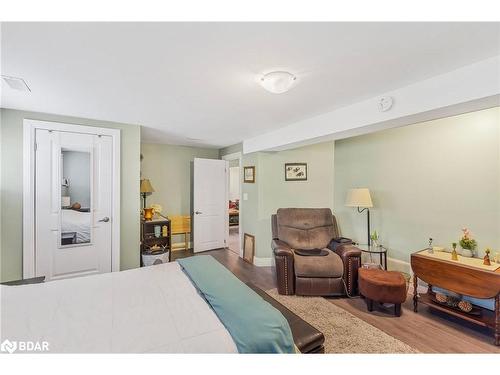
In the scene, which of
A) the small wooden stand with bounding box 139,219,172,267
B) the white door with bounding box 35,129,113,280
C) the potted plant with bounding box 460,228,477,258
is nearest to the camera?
the potted plant with bounding box 460,228,477,258

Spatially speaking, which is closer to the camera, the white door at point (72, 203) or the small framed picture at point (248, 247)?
the white door at point (72, 203)

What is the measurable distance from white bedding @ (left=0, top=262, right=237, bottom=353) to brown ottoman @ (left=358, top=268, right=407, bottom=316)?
1.86 m

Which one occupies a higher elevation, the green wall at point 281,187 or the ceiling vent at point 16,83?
the ceiling vent at point 16,83

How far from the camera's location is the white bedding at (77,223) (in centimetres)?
278

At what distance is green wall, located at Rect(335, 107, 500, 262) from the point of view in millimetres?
2385

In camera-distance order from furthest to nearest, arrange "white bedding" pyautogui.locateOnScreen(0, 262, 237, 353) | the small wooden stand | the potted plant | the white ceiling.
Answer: the small wooden stand < the potted plant < the white ceiling < "white bedding" pyautogui.locateOnScreen(0, 262, 237, 353)

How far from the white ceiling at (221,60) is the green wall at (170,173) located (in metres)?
2.13

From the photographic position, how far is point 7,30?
119 cm

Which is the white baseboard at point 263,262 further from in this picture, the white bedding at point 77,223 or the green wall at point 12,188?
the green wall at point 12,188

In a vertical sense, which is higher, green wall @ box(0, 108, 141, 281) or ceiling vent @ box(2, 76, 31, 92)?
ceiling vent @ box(2, 76, 31, 92)

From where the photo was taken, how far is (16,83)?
73.1 inches

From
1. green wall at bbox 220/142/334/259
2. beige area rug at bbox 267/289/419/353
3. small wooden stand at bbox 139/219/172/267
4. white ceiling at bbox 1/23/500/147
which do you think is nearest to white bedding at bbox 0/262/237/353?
beige area rug at bbox 267/289/419/353

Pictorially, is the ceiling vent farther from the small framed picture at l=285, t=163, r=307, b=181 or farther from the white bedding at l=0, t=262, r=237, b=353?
the small framed picture at l=285, t=163, r=307, b=181

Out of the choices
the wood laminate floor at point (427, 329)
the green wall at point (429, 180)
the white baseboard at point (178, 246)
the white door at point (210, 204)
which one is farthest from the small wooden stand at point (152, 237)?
the green wall at point (429, 180)
